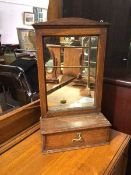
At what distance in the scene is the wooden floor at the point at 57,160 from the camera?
697 mm

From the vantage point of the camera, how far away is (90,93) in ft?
3.06

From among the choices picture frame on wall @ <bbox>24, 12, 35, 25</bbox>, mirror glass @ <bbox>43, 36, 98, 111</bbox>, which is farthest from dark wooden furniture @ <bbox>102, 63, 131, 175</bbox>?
picture frame on wall @ <bbox>24, 12, 35, 25</bbox>

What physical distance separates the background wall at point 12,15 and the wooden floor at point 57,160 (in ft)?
12.2

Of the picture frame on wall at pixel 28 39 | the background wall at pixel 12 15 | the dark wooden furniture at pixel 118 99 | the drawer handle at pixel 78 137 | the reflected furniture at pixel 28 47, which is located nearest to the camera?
the drawer handle at pixel 78 137

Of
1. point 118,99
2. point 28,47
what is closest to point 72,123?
point 118,99

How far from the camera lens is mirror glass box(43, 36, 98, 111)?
2.71ft

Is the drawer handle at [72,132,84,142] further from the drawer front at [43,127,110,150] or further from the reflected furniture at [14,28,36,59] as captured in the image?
→ the reflected furniture at [14,28,36,59]

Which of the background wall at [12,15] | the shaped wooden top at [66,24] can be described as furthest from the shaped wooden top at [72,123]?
the background wall at [12,15]

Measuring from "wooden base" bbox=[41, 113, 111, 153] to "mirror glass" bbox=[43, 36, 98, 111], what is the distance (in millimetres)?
70

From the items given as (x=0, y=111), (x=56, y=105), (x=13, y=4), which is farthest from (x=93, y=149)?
(x=13, y=4)

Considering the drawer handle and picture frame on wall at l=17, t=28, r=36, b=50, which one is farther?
picture frame on wall at l=17, t=28, r=36, b=50

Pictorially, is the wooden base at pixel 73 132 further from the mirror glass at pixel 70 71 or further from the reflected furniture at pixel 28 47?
the reflected furniture at pixel 28 47

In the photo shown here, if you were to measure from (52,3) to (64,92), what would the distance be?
0.55 metres

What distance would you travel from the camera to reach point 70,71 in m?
0.92
